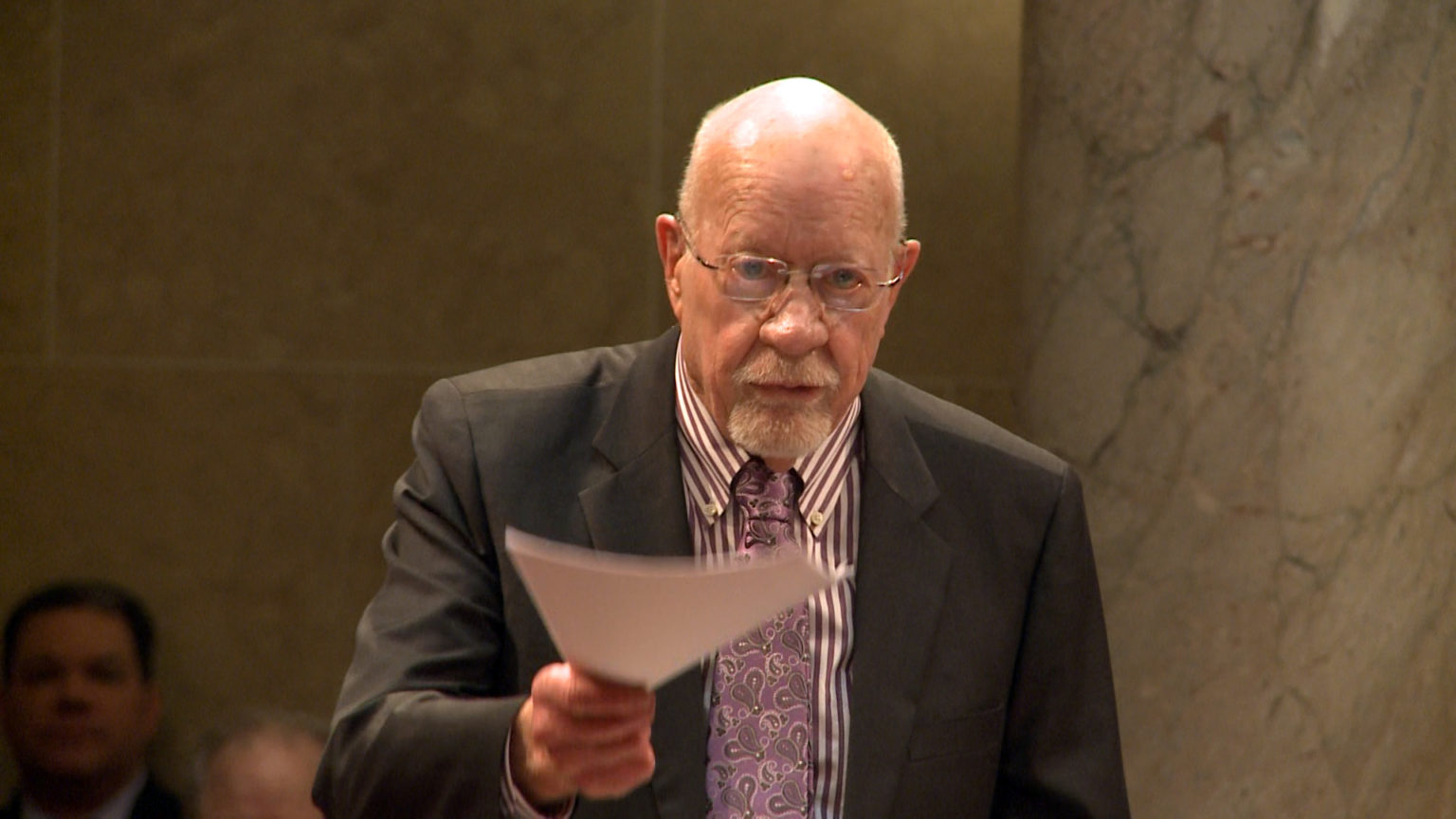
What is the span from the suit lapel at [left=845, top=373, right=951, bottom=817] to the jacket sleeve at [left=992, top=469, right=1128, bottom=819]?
0.14 m

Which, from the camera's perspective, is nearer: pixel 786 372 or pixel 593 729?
pixel 593 729

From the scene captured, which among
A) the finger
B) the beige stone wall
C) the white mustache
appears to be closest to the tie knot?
the white mustache

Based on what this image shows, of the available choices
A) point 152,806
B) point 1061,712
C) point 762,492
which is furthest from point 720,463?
point 152,806

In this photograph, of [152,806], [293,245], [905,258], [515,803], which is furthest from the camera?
[293,245]

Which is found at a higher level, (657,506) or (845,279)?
(845,279)

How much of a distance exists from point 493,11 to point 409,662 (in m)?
2.81

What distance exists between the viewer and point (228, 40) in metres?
4.50

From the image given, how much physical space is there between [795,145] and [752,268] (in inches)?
5.9

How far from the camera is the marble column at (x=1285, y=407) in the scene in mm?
2996

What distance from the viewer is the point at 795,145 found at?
212 centimetres

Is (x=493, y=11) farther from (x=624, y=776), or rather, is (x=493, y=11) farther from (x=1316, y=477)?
(x=624, y=776)

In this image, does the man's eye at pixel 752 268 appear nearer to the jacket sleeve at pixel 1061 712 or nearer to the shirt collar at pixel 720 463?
the shirt collar at pixel 720 463

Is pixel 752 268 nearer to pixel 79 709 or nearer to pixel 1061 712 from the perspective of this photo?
pixel 1061 712

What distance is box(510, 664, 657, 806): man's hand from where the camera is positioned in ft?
5.30
